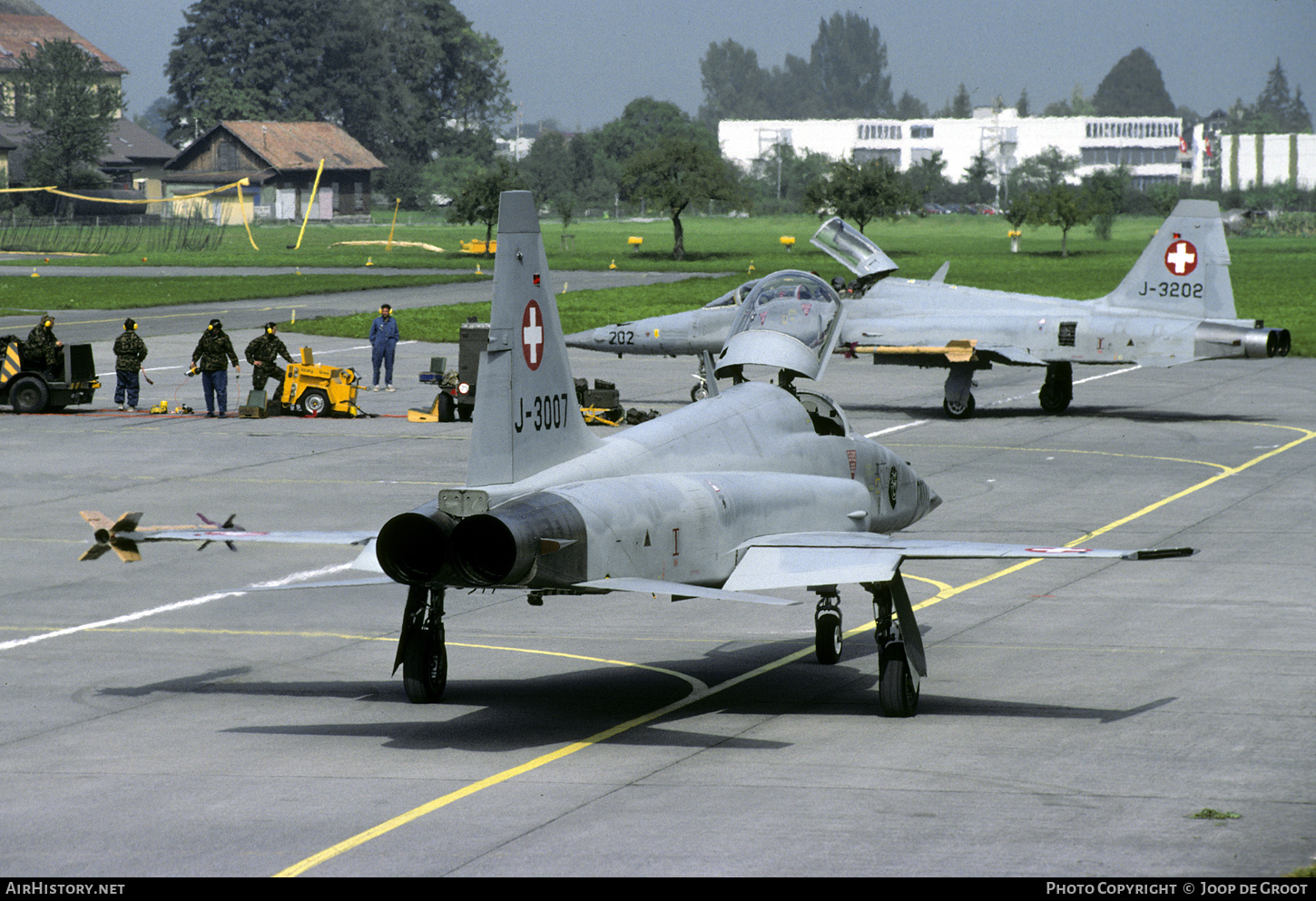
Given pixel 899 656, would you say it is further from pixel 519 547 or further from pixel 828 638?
pixel 519 547

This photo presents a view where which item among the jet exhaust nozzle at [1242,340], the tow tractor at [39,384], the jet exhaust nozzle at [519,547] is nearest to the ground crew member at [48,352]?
the tow tractor at [39,384]

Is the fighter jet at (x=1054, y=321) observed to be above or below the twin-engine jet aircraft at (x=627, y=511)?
above

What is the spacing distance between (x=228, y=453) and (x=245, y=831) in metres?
22.9

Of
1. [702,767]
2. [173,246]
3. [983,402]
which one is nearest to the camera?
[702,767]

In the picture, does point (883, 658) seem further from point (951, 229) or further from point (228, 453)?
point (951, 229)

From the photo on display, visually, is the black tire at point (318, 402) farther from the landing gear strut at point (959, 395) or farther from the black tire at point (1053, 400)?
the black tire at point (1053, 400)

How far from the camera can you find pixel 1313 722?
13750 mm

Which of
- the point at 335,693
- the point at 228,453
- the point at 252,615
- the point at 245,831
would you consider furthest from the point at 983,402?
the point at 245,831

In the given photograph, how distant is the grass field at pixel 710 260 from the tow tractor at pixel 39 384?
68.9ft

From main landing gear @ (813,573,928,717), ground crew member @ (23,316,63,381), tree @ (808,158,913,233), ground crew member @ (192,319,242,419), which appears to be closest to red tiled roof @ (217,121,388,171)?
tree @ (808,158,913,233)

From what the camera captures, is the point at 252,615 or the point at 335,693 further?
the point at 252,615

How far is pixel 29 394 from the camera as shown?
3875 cm

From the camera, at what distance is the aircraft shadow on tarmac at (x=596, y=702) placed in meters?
13.5

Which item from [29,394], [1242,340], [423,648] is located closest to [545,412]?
[423,648]
